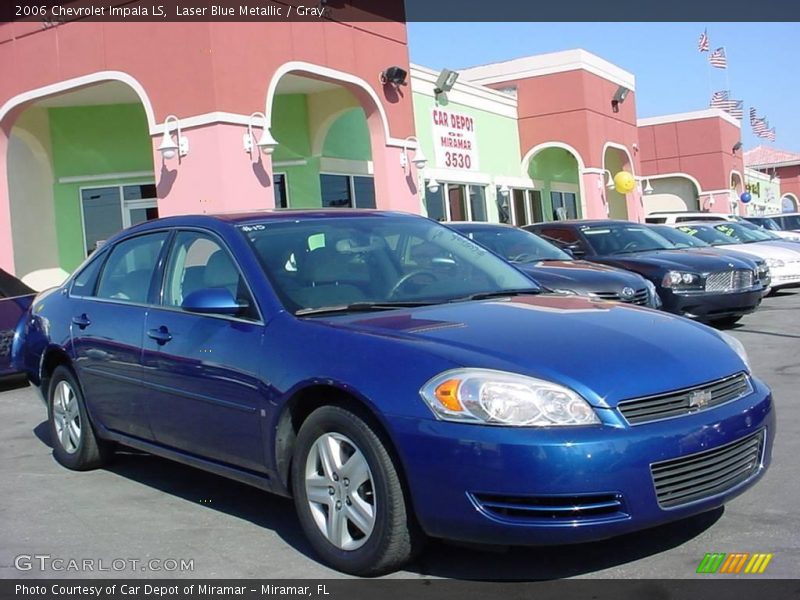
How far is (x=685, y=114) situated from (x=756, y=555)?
39219 millimetres

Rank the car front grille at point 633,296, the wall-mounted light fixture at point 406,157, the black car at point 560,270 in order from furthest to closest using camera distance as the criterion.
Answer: the wall-mounted light fixture at point 406,157
the black car at point 560,270
the car front grille at point 633,296

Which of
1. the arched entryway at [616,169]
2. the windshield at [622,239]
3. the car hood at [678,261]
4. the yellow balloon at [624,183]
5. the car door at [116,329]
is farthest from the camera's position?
the arched entryway at [616,169]

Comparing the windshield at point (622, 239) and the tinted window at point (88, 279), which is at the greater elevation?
the windshield at point (622, 239)

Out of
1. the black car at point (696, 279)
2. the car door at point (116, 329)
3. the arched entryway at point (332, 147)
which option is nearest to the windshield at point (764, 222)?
the arched entryway at point (332, 147)

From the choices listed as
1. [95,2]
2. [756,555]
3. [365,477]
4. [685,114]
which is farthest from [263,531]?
[685,114]

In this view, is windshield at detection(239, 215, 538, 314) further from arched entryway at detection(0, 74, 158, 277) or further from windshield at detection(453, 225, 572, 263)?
arched entryway at detection(0, 74, 158, 277)

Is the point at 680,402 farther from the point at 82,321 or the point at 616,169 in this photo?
the point at 616,169

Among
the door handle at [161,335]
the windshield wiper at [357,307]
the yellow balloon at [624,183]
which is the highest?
the yellow balloon at [624,183]

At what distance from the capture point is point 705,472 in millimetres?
3623

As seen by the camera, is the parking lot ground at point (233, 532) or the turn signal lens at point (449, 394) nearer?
the turn signal lens at point (449, 394)

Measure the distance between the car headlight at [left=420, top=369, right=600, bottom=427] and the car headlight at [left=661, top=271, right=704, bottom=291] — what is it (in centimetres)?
764

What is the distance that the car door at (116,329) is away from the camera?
5117 mm

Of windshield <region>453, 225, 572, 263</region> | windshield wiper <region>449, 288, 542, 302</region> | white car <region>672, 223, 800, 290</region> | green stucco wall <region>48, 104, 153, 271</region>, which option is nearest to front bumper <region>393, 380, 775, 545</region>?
windshield wiper <region>449, 288, 542, 302</region>

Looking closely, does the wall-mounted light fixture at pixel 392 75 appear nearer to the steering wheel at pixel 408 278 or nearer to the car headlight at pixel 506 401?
the steering wheel at pixel 408 278
